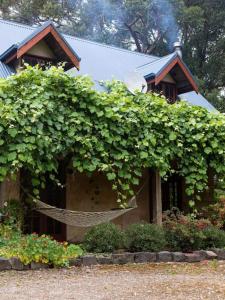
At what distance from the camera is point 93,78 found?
40.0 feet

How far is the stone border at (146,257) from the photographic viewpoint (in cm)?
720

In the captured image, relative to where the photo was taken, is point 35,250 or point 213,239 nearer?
point 35,250

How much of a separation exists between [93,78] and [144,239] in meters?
5.68

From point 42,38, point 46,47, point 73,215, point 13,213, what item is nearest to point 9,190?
point 13,213

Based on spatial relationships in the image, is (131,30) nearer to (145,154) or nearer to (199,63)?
(199,63)

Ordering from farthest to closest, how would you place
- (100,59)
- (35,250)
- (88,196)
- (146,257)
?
(100,59) < (88,196) < (146,257) < (35,250)

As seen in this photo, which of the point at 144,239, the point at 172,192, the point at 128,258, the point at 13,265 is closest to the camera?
the point at 13,265

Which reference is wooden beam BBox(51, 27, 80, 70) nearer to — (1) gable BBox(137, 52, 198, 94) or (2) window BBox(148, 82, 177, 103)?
(1) gable BBox(137, 52, 198, 94)

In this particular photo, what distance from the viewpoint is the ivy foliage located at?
7453 mm

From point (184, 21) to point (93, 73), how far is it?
41.8 feet

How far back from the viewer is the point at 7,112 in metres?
7.34

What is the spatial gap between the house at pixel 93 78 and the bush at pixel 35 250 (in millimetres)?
1490

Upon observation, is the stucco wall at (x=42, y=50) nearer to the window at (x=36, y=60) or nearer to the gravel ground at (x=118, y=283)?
the window at (x=36, y=60)

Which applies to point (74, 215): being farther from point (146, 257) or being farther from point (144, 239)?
point (146, 257)
